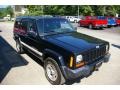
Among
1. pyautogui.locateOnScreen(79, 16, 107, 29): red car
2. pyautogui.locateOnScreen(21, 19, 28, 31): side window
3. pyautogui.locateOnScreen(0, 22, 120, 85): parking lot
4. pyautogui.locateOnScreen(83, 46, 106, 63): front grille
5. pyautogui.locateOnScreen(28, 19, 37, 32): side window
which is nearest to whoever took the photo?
pyautogui.locateOnScreen(83, 46, 106, 63): front grille

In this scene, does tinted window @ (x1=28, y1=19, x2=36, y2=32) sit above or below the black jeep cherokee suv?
above

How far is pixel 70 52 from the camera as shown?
4223 mm

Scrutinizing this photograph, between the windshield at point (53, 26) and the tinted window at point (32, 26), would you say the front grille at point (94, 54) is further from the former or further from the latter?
the tinted window at point (32, 26)

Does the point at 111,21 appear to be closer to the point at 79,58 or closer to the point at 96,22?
the point at 96,22

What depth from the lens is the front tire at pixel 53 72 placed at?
4516mm

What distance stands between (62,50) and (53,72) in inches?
29.7

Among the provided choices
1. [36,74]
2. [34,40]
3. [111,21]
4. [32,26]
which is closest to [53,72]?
[36,74]

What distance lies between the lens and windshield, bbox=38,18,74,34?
5.55 metres

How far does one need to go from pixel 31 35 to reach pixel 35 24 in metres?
0.41

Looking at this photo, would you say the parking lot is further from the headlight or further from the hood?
the hood

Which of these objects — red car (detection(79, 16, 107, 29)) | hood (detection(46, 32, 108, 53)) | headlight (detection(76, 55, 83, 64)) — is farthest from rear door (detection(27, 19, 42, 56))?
red car (detection(79, 16, 107, 29))

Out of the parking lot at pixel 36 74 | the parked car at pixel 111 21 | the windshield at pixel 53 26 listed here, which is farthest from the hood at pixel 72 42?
the parked car at pixel 111 21
